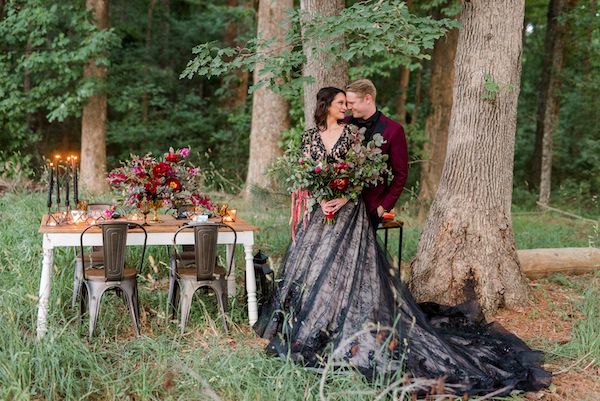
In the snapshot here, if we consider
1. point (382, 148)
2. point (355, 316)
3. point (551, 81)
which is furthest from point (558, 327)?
point (551, 81)

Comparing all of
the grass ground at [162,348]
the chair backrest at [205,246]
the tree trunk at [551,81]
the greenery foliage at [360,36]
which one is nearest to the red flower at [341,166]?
the greenery foliage at [360,36]

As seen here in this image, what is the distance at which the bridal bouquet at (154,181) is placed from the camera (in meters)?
5.47

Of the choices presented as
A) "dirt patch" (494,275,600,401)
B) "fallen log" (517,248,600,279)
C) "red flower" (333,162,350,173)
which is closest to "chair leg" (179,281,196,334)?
"red flower" (333,162,350,173)

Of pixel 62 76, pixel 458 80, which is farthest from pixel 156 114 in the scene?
pixel 458 80

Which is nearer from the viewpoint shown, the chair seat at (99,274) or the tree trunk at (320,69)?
the chair seat at (99,274)

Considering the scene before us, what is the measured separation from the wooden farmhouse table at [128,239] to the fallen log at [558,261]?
10.2 feet

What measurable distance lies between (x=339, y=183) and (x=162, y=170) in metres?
1.69

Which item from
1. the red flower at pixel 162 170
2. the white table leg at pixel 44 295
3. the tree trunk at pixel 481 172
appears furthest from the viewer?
the tree trunk at pixel 481 172

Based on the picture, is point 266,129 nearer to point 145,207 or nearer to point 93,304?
point 145,207

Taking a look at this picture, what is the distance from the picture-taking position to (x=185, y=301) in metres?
4.97

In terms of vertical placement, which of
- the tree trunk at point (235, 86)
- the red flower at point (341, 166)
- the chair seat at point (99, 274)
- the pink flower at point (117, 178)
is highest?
the tree trunk at point (235, 86)

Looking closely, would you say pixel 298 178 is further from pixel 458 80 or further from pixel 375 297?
pixel 458 80

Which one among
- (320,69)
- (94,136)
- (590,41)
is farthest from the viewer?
(590,41)

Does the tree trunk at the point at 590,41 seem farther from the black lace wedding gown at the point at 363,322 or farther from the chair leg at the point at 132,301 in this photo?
the chair leg at the point at 132,301
